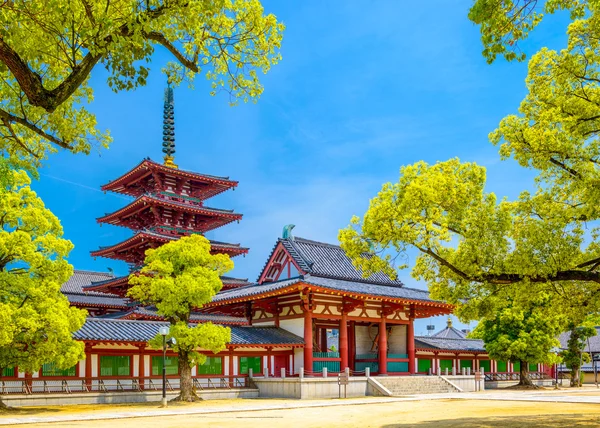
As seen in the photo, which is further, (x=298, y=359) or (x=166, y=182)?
(x=166, y=182)

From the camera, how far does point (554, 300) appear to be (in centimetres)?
1862

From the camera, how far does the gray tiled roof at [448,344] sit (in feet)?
131

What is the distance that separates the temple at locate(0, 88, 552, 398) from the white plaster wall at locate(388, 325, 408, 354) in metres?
0.06

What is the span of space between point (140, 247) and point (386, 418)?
27.4 metres

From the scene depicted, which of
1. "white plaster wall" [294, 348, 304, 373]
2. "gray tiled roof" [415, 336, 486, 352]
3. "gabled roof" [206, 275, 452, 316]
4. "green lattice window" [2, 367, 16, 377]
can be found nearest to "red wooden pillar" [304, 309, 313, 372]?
"white plaster wall" [294, 348, 304, 373]

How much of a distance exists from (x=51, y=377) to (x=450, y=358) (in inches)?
1046

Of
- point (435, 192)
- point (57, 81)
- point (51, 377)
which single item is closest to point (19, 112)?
point (57, 81)

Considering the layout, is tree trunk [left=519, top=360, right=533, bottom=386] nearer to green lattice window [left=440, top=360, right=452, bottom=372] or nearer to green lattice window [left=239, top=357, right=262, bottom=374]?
green lattice window [left=440, top=360, right=452, bottom=372]

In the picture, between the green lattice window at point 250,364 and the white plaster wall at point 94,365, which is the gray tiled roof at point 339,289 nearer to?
the green lattice window at point 250,364

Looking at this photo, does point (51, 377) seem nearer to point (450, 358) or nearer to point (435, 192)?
point (435, 192)

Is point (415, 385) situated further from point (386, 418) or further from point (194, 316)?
point (386, 418)

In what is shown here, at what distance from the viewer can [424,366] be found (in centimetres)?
4016

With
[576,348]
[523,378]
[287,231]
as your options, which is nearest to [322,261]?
[287,231]

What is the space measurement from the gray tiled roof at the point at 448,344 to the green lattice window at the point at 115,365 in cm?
1857
